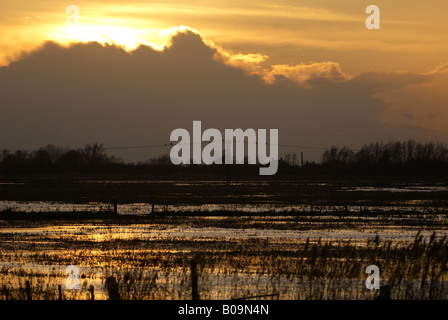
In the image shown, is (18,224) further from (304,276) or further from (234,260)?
(304,276)

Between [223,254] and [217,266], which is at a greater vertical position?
[217,266]

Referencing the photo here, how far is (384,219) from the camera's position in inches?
1946

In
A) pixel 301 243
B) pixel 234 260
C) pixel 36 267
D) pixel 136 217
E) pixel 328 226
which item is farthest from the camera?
pixel 136 217

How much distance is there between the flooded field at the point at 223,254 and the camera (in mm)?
20469

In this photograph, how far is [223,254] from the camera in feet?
97.2

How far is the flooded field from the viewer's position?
67.2ft

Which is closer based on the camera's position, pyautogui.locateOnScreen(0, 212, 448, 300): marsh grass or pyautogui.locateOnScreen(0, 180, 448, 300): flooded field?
pyautogui.locateOnScreen(0, 212, 448, 300): marsh grass

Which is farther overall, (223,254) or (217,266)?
(223,254)

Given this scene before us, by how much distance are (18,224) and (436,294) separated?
32544 mm

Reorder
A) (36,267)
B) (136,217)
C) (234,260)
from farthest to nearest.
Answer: (136,217) → (234,260) → (36,267)

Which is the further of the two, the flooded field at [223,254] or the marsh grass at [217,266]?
the flooded field at [223,254]
